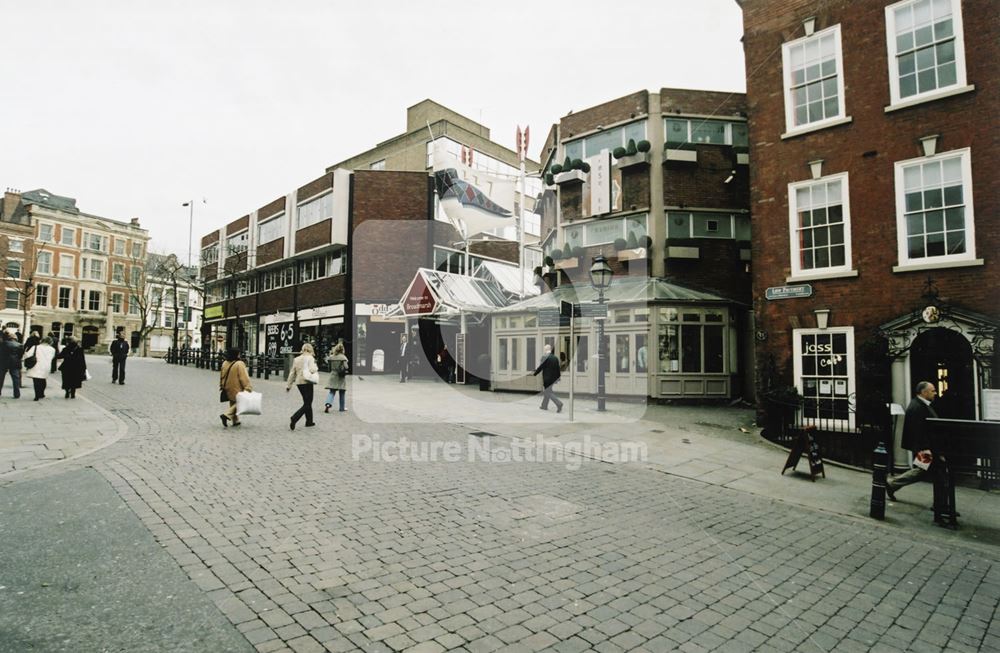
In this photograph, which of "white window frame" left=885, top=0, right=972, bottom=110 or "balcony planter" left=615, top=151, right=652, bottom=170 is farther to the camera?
"balcony planter" left=615, top=151, right=652, bottom=170

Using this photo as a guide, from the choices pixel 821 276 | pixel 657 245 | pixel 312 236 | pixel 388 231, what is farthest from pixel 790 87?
pixel 312 236

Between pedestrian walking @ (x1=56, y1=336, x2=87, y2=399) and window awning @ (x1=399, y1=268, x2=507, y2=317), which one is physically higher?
window awning @ (x1=399, y1=268, x2=507, y2=317)

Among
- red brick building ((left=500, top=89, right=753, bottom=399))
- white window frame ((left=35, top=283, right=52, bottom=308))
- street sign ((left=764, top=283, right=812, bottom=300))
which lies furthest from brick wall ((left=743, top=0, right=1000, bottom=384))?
white window frame ((left=35, top=283, right=52, bottom=308))

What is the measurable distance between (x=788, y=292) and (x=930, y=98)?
444cm

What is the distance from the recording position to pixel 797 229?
11.9 m

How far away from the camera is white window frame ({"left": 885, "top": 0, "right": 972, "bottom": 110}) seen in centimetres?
982

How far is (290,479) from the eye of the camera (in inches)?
251

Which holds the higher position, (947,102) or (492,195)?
(492,195)

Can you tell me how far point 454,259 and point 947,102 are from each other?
24.6 meters

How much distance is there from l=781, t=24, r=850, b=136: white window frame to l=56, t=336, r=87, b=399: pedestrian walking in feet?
60.8

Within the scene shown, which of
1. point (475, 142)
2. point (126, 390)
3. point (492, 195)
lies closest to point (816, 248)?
point (492, 195)

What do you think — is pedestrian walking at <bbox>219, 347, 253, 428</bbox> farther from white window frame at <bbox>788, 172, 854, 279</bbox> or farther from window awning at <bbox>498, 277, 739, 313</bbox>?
→ white window frame at <bbox>788, 172, 854, 279</bbox>

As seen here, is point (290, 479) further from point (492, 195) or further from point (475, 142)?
point (475, 142)

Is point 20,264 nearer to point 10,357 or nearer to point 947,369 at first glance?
point 10,357
